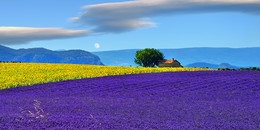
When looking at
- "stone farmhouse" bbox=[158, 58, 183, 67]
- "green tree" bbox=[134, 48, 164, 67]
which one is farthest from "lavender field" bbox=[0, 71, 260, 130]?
"green tree" bbox=[134, 48, 164, 67]

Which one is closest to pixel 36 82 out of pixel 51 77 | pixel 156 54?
pixel 51 77

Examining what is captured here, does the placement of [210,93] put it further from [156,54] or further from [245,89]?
[156,54]

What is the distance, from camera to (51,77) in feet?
108

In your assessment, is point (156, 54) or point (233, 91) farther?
point (156, 54)

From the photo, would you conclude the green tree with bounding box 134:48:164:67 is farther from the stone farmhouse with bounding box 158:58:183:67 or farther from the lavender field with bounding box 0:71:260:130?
the lavender field with bounding box 0:71:260:130

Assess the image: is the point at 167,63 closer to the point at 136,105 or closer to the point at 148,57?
the point at 148,57

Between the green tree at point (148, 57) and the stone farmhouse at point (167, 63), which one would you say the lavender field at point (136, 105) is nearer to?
the stone farmhouse at point (167, 63)

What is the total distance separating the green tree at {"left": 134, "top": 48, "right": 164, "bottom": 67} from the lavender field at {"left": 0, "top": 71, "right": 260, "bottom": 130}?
209 ft

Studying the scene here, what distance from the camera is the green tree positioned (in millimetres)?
93000

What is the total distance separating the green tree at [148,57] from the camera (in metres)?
93.0

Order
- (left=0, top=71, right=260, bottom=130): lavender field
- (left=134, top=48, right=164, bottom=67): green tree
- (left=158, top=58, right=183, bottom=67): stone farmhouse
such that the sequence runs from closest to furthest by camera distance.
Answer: (left=0, top=71, right=260, bottom=130): lavender field < (left=158, top=58, right=183, bottom=67): stone farmhouse < (left=134, top=48, right=164, bottom=67): green tree

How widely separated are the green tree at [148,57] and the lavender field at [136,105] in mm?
63854

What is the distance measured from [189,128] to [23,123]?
4.90m

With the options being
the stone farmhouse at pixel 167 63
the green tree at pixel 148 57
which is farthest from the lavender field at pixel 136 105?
the green tree at pixel 148 57
